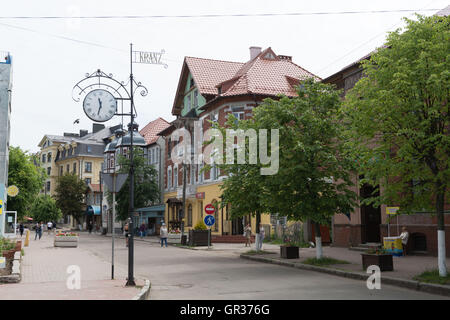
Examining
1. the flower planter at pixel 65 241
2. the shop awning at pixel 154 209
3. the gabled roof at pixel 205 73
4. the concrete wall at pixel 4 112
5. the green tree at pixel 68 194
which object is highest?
the gabled roof at pixel 205 73

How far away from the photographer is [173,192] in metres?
52.4

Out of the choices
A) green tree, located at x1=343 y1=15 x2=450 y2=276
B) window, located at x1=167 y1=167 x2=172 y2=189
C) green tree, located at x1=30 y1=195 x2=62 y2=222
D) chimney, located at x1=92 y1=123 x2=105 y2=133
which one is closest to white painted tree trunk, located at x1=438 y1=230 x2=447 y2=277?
green tree, located at x1=343 y1=15 x2=450 y2=276

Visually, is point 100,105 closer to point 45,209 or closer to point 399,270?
point 399,270

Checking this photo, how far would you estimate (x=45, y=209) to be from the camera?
7625 centimetres

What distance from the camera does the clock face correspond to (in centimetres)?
1355

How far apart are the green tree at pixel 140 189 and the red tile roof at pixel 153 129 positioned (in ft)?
21.7

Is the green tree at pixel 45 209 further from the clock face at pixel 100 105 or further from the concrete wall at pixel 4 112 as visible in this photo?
the clock face at pixel 100 105

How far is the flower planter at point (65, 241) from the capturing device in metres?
32.8

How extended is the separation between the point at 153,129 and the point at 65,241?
32.8m

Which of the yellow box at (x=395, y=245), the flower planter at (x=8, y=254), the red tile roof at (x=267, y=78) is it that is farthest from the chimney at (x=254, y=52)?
the flower planter at (x=8, y=254)

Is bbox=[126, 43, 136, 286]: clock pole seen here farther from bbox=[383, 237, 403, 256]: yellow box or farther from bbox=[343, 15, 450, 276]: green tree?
bbox=[383, 237, 403, 256]: yellow box
